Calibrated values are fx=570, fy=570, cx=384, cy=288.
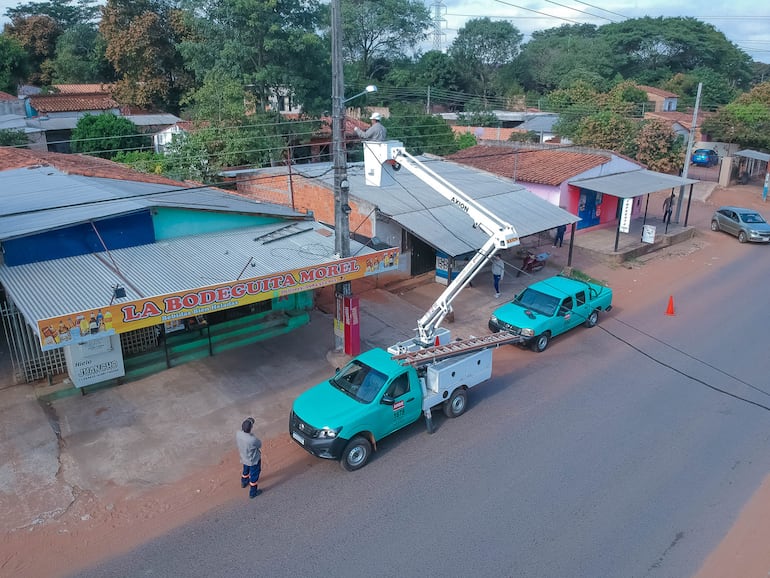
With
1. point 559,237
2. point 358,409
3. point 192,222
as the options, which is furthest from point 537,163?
point 358,409

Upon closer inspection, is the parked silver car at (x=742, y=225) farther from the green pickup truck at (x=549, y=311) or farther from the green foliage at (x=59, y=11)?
the green foliage at (x=59, y=11)

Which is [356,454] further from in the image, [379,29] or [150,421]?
[379,29]

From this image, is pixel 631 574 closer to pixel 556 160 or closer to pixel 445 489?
pixel 445 489

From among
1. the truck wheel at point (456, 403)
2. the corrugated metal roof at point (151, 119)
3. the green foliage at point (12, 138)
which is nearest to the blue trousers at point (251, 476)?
the truck wheel at point (456, 403)

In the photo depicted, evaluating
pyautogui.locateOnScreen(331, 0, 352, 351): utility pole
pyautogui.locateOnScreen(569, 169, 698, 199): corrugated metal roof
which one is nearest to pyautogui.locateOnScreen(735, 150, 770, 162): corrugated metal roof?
pyautogui.locateOnScreen(569, 169, 698, 199): corrugated metal roof

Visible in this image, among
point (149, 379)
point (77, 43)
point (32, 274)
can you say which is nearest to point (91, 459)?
point (149, 379)
